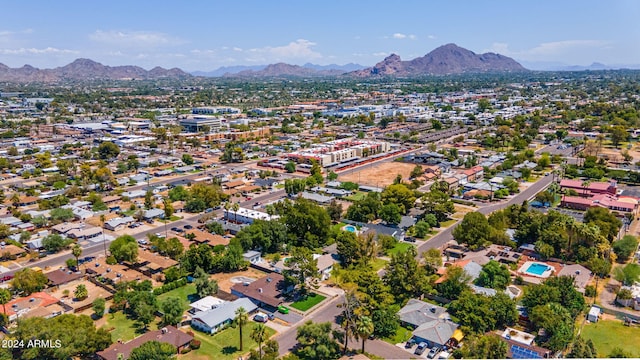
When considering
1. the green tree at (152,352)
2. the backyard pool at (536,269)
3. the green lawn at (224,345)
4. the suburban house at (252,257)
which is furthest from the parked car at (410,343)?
the suburban house at (252,257)

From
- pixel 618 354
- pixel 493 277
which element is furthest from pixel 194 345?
pixel 618 354

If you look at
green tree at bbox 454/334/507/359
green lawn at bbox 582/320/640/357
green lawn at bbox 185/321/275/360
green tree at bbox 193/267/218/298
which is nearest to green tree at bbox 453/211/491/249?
green lawn at bbox 582/320/640/357

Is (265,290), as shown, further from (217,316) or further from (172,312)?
(172,312)

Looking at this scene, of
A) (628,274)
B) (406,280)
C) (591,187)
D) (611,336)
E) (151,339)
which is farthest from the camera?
(591,187)

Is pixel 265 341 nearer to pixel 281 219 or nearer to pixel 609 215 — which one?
pixel 281 219

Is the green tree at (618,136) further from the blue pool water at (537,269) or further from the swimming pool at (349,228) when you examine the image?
the swimming pool at (349,228)

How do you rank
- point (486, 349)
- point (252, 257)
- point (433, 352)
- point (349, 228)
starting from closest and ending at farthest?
point (486, 349) < point (433, 352) < point (252, 257) < point (349, 228)
